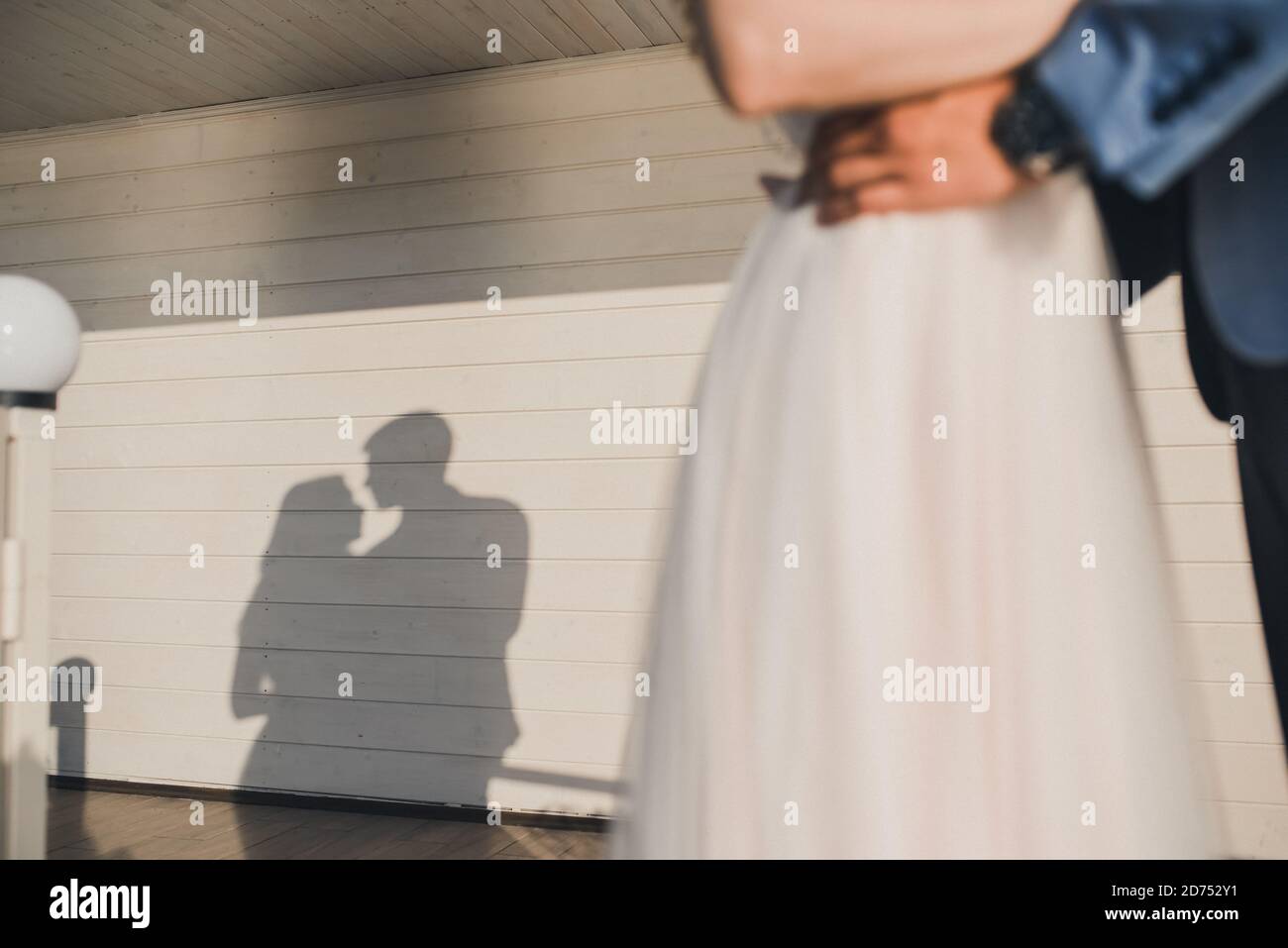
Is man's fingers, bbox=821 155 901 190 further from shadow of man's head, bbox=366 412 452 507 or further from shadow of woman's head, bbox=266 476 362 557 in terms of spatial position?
shadow of woman's head, bbox=266 476 362 557

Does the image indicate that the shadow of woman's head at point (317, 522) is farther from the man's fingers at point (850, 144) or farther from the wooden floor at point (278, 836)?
the man's fingers at point (850, 144)

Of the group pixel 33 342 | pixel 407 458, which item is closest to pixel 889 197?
pixel 33 342

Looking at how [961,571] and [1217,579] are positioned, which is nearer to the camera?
[961,571]

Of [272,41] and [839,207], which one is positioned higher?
[272,41]

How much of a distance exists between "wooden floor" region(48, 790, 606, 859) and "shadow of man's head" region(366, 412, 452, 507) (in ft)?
2.98

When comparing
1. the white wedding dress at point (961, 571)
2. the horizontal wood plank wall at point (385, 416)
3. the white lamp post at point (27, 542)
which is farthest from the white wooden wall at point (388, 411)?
the white wedding dress at point (961, 571)

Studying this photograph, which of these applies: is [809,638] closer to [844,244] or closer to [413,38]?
[844,244]

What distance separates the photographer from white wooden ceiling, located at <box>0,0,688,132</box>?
2.80m

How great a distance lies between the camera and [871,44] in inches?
31.6

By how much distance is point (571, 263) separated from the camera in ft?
9.95

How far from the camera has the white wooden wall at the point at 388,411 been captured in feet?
9.73

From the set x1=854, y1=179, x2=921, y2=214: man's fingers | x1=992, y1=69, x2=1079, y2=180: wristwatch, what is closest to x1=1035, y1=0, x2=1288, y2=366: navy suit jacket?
x1=992, y1=69, x2=1079, y2=180: wristwatch

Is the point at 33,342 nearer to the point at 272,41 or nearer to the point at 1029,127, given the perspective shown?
the point at 1029,127

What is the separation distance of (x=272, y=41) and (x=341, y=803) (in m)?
2.16
